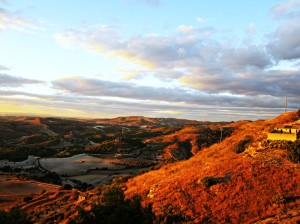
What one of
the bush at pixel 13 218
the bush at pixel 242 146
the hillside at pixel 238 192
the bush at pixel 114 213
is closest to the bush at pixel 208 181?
the hillside at pixel 238 192

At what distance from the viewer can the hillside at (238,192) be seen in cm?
2306

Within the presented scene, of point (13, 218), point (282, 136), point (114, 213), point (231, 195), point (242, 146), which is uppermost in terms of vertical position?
point (282, 136)

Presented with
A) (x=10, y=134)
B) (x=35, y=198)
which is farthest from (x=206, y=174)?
(x=10, y=134)

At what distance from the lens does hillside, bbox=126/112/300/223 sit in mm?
23061

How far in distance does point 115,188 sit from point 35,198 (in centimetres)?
2934

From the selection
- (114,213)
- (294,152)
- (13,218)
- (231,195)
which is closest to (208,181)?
(231,195)

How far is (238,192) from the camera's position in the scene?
26.5 metres

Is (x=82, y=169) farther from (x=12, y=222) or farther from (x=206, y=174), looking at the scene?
(x=12, y=222)

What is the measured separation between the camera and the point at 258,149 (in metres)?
37.2

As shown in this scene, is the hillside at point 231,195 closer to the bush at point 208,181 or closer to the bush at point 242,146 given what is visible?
the bush at point 208,181

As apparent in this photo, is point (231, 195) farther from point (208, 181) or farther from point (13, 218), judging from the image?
point (13, 218)

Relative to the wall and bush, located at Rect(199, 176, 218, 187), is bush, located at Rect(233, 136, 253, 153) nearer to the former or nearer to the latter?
the wall

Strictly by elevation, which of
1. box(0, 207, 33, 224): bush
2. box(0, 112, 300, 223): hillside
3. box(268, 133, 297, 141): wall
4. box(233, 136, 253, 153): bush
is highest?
box(268, 133, 297, 141): wall

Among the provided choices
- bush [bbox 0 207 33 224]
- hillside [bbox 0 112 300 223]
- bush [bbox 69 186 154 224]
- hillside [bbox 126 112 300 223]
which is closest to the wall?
hillside [bbox 0 112 300 223]
